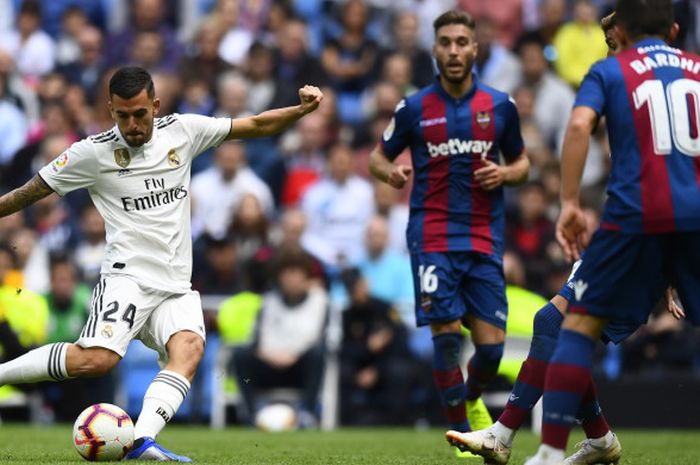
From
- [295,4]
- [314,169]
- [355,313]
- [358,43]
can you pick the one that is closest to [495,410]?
[355,313]

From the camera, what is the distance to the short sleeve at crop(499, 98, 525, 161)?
9.53 meters

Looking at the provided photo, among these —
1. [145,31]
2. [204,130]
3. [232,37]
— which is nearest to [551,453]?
[204,130]

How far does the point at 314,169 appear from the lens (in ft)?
53.1

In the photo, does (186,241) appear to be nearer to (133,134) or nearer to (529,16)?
(133,134)

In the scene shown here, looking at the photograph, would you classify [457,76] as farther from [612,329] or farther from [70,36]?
[70,36]

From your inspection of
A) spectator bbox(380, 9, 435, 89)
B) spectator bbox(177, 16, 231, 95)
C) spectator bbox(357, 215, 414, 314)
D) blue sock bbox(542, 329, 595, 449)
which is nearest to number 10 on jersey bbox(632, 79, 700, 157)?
blue sock bbox(542, 329, 595, 449)

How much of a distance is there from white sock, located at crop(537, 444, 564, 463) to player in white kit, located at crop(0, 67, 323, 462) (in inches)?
97.6

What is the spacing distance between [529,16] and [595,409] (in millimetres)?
11260

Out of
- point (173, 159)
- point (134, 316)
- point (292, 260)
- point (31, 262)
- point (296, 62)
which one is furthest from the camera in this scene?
point (296, 62)

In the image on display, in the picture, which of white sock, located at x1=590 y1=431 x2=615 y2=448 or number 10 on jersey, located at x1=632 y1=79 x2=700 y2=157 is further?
white sock, located at x1=590 y1=431 x2=615 y2=448

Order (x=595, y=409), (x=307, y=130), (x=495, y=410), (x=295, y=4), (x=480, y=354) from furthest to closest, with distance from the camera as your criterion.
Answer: (x=295, y=4), (x=307, y=130), (x=495, y=410), (x=480, y=354), (x=595, y=409)

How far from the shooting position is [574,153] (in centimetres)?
604

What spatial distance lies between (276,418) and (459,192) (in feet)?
15.9

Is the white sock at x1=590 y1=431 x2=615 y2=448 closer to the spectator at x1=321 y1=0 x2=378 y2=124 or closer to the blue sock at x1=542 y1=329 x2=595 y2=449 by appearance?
the blue sock at x1=542 y1=329 x2=595 y2=449
